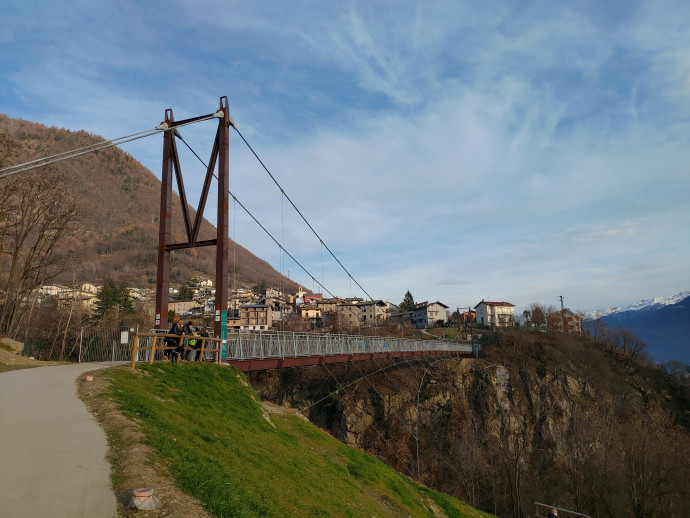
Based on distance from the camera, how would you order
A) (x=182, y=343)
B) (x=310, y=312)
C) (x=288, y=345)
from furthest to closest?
(x=310, y=312)
(x=288, y=345)
(x=182, y=343)

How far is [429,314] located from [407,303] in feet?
43.3

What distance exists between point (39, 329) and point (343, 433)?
34540mm

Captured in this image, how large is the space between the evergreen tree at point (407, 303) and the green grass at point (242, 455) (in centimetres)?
11242

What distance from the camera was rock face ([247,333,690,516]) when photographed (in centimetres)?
4081

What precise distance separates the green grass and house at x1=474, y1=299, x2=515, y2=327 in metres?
107

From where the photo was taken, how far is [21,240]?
25.1 m

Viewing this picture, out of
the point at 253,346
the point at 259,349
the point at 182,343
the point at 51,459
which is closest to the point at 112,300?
the point at 259,349

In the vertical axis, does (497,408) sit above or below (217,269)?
below

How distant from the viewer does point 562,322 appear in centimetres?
9638

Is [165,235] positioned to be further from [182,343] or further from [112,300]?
[112,300]

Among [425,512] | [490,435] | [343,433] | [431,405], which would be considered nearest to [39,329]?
[343,433]

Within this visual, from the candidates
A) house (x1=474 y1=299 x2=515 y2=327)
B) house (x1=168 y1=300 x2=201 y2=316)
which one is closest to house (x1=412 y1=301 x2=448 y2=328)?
house (x1=474 y1=299 x2=515 y2=327)

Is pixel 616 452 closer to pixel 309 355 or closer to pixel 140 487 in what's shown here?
pixel 309 355

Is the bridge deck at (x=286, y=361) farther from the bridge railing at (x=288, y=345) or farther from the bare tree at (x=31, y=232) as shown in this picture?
the bare tree at (x=31, y=232)
